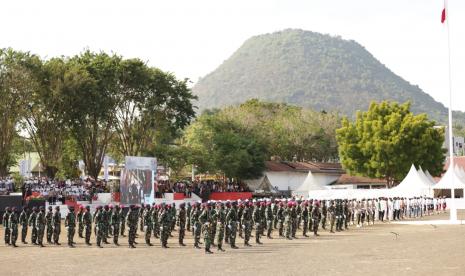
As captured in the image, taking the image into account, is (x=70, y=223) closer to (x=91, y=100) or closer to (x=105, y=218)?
(x=105, y=218)

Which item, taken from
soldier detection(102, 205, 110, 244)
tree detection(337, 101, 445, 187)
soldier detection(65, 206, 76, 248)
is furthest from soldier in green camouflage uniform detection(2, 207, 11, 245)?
tree detection(337, 101, 445, 187)

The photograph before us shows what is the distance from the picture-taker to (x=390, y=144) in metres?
65.4

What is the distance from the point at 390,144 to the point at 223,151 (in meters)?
16.0

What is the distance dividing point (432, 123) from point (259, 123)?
944 inches

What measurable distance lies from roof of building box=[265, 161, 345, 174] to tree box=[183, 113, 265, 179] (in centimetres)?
342

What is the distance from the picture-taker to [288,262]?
64.6ft

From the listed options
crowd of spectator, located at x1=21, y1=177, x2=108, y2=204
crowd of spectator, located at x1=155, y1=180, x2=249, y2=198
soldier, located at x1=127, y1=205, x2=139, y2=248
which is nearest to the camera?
soldier, located at x1=127, y1=205, x2=139, y2=248

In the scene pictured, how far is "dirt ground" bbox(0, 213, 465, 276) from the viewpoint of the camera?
58.7ft

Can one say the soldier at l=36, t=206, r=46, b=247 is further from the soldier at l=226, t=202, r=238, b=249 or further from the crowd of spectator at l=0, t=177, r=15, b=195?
the crowd of spectator at l=0, t=177, r=15, b=195

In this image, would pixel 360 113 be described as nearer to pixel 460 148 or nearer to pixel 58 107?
pixel 58 107

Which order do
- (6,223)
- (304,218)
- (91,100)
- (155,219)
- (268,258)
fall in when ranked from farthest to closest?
(91,100) → (304,218) → (155,219) → (6,223) → (268,258)

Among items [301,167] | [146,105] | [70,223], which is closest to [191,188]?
[146,105]

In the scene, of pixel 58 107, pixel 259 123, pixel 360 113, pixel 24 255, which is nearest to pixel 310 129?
pixel 259 123

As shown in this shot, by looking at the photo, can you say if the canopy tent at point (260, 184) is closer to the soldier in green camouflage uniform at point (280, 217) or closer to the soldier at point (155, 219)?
the soldier in green camouflage uniform at point (280, 217)
